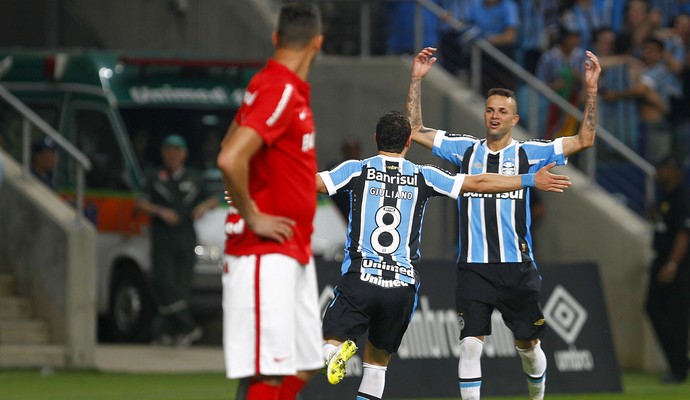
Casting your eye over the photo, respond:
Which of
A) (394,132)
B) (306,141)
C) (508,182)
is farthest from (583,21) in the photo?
(306,141)

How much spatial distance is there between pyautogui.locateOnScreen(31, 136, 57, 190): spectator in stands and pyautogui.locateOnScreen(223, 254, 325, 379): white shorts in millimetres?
11627

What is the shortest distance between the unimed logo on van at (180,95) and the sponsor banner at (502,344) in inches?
190

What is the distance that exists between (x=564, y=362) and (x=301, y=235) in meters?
8.11

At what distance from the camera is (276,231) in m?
7.04

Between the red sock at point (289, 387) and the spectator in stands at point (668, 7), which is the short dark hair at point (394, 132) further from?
the spectator in stands at point (668, 7)

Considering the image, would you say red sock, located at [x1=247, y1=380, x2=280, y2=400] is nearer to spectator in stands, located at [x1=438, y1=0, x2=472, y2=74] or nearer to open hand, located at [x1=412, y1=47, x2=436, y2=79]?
open hand, located at [x1=412, y1=47, x2=436, y2=79]

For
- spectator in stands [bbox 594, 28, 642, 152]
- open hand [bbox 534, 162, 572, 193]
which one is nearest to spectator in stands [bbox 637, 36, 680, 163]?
spectator in stands [bbox 594, 28, 642, 152]

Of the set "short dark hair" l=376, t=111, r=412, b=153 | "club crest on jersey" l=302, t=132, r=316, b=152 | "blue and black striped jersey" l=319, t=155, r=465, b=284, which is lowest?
"blue and black striped jersey" l=319, t=155, r=465, b=284

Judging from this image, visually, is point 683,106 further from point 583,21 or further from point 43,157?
point 43,157

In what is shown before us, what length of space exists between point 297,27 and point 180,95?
11.5 m

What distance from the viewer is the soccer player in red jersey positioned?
23.0ft

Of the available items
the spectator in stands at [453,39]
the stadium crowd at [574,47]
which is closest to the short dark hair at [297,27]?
the stadium crowd at [574,47]

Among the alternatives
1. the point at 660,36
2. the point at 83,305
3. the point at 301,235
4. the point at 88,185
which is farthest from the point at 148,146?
the point at 301,235

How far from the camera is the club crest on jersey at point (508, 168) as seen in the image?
1101 cm
